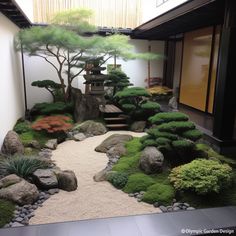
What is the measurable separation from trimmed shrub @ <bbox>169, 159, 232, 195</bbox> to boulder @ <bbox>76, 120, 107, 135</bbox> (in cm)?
379

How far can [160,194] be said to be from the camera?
388cm

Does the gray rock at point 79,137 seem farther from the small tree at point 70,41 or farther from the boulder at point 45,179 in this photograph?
the boulder at point 45,179

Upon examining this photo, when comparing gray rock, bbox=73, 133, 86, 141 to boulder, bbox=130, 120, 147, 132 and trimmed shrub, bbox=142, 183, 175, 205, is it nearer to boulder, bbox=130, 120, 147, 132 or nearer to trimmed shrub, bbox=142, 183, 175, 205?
boulder, bbox=130, 120, 147, 132

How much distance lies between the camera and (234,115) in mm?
5270

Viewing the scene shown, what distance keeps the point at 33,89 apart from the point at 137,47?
16.3 ft

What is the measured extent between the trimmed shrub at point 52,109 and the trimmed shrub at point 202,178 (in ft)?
16.9

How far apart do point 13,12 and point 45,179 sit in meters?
4.76

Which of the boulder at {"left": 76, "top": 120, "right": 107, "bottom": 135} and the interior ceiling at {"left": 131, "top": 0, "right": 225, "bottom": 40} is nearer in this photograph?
the interior ceiling at {"left": 131, "top": 0, "right": 225, "bottom": 40}

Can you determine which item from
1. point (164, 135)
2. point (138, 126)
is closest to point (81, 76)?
point (138, 126)

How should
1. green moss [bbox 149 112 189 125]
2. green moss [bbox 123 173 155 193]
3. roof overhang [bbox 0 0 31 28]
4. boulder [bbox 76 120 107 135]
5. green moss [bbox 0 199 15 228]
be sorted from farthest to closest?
A: boulder [bbox 76 120 107 135], roof overhang [bbox 0 0 31 28], green moss [bbox 149 112 189 125], green moss [bbox 123 173 155 193], green moss [bbox 0 199 15 228]

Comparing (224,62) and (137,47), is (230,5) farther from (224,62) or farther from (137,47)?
(137,47)

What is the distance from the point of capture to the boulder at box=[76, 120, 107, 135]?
7578 mm

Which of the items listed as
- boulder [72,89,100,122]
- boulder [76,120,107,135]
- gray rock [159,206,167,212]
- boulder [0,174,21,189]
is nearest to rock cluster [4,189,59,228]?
boulder [0,174,21,189]

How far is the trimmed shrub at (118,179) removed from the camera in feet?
14.2
